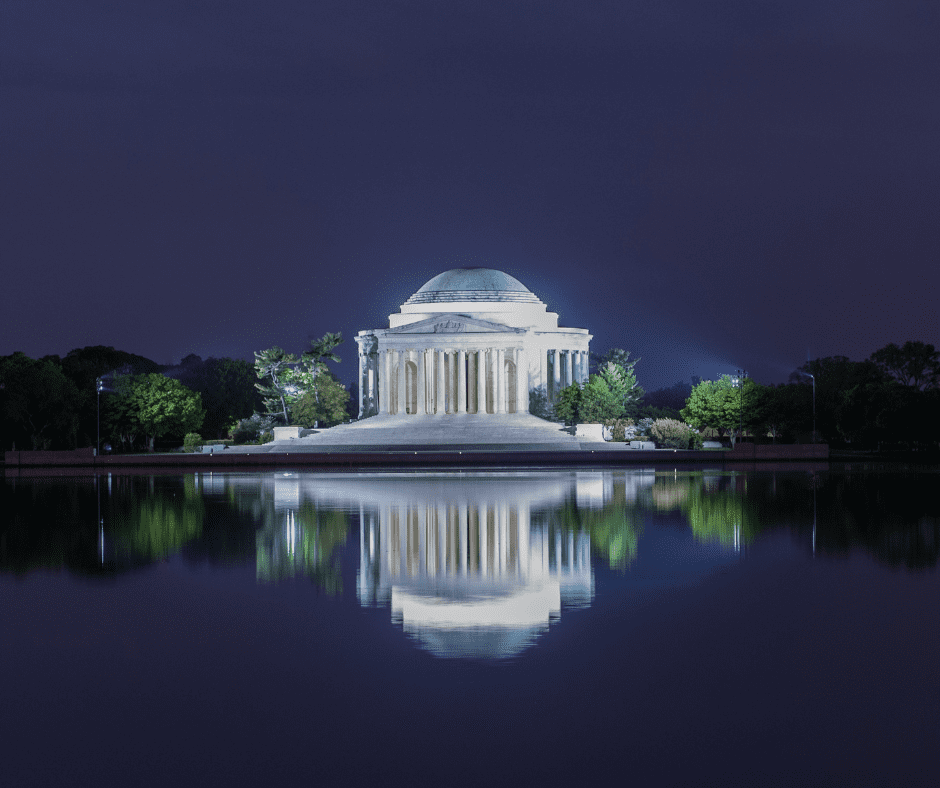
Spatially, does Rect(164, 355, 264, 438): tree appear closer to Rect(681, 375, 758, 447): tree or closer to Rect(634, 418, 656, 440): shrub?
Rect(634, 418, 656, 440): shrub

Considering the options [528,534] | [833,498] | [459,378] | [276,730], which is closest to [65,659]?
[276,730]

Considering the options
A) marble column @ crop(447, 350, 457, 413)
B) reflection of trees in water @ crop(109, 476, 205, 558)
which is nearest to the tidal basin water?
reflection of trees in water @ crop(109, 476, 205, 558)

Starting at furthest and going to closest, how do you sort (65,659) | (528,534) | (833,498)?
(833,498), (528,534), (65,659)

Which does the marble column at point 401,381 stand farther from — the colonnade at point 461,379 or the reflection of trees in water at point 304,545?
the reflection of trees in water at point 304,545

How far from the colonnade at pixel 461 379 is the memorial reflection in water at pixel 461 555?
2410 inches

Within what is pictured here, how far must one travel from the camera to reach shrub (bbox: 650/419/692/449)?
8275cm

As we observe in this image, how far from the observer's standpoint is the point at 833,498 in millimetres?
37906

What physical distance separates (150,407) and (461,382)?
2384cm

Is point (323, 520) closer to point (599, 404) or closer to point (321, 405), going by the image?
point (599, 404)

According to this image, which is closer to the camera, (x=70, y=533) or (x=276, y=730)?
(x=276, y=730)

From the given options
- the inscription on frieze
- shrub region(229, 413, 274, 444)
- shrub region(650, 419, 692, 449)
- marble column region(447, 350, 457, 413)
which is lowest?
shrub region(650, 419, 692, 449)

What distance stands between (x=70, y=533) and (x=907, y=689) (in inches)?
790

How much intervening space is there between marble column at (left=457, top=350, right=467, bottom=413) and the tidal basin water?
7502cm

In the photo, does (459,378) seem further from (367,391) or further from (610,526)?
(610,526)
